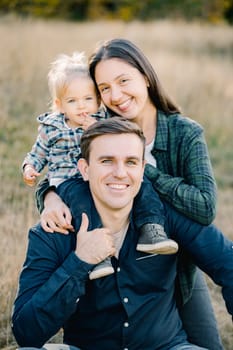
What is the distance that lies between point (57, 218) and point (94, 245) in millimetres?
241

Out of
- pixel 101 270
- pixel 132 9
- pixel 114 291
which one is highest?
pixel 132 9

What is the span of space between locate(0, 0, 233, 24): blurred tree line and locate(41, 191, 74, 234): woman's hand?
25193 millimetres

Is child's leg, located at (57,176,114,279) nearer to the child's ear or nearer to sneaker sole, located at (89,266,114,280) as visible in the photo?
sneaker sole, located at (89,266,114,280)

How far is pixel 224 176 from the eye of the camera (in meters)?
8.52

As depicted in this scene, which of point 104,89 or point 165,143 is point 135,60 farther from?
point 165,143

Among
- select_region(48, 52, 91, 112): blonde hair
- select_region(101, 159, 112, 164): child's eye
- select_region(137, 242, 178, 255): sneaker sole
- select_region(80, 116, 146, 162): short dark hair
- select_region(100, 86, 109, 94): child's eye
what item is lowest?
select_region(137, 242, 178, 255): sneaker sole

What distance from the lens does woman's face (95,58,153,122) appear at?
3.53 metres

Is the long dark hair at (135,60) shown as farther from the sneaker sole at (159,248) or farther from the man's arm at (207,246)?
the sneaker sole at (159,248)

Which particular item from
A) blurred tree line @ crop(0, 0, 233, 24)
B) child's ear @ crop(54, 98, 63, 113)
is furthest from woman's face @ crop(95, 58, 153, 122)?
blurred tree line @ crop(0, 0, 233, 24)

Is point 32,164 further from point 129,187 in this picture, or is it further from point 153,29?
point 153,29

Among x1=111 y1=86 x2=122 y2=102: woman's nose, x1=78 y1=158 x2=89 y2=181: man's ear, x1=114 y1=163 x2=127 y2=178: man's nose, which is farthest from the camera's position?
x1=111 y1=86 x2=122 y2=102: woman's nose

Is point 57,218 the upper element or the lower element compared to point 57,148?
lower

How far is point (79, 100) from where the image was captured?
3.75 m

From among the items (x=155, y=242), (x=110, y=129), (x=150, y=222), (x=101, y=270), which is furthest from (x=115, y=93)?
(x=101, y=270)
